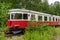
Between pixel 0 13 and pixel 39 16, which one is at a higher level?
pixel 0 13

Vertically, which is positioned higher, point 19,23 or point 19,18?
point 19,18

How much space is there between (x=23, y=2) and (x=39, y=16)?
61.5 ft

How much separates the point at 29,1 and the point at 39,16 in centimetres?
1959

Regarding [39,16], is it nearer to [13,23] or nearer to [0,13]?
[13,23]

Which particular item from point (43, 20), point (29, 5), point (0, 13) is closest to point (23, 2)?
point (29, 5)

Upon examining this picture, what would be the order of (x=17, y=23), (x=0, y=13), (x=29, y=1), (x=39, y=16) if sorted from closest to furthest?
(x=0, y=13) < (x=17, y=23) < (x=39, y=16) < (x=29, y=1)

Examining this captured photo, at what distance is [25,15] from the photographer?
21141mm

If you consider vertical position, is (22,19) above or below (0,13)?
below

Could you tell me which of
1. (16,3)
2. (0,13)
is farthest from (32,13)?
(16,3)

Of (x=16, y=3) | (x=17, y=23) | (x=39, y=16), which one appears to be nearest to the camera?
(x=17, y=23)

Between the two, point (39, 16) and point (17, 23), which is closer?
point (17, 23)

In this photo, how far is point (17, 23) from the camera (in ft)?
67.6

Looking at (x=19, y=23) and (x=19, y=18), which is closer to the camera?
(x=19, y=23)

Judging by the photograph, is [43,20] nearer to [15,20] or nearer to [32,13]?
[32,13]
